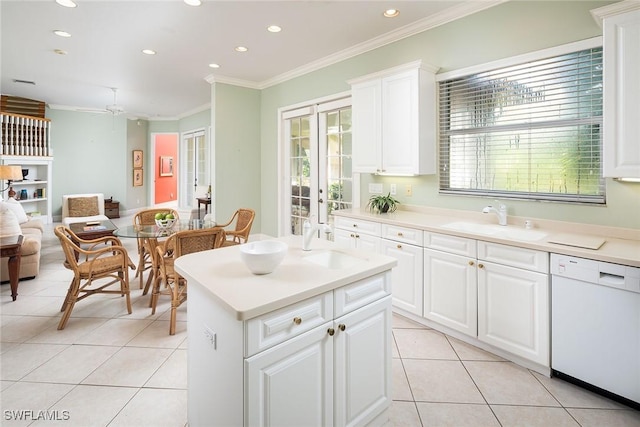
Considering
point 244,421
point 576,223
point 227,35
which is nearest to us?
point 244,421

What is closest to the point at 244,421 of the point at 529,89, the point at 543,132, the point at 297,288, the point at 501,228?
the point at 297,288

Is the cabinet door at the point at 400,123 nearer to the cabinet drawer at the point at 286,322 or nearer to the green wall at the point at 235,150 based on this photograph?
the cabinet drawer at the point at 286,322

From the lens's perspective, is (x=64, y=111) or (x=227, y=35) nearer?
(x=227, y=35)

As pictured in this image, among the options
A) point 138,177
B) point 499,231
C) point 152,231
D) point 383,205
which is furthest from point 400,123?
point 138,177

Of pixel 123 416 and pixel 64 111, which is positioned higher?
pixel 64 111

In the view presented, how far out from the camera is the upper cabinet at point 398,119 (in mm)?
3197

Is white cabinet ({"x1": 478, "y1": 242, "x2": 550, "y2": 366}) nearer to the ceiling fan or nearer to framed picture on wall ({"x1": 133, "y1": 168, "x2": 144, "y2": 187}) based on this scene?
the ceiling fan

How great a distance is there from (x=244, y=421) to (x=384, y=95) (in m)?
3.06

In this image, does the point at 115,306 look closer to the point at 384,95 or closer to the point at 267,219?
the point at 267,219

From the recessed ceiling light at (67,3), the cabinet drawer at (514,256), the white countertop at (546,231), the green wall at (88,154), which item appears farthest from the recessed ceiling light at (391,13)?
the green wall at (88,154)

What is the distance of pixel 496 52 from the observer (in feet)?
9.64

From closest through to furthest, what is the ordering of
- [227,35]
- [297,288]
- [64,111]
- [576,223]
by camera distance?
1. [297,288]
2. [576,223]
3. [227,35]
4. [64,111]

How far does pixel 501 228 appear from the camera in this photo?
2.80m

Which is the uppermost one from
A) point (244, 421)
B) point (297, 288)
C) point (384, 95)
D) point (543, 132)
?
point (384, 95)
